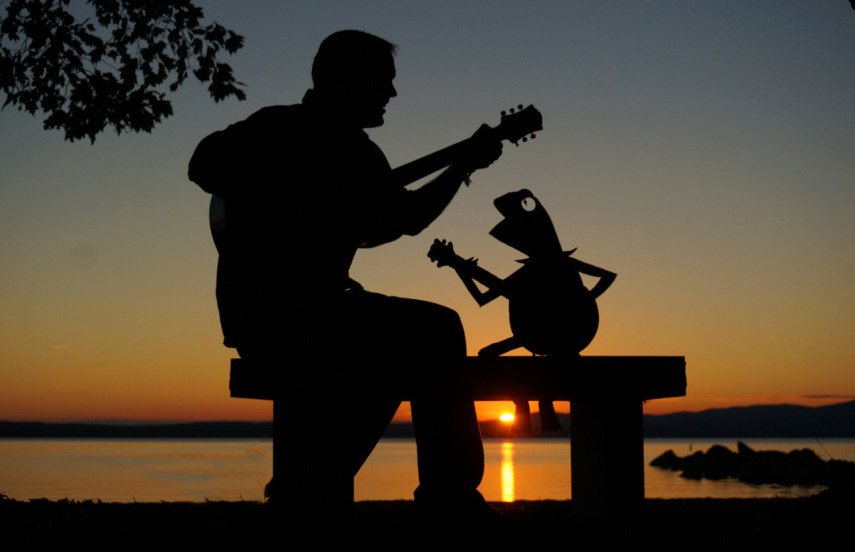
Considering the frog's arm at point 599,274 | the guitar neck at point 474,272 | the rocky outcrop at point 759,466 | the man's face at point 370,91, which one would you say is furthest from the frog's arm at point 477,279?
the rocky outcrop at point 759,466

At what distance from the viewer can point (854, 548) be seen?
4.21 metres

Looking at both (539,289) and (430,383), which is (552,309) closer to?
(539,289)

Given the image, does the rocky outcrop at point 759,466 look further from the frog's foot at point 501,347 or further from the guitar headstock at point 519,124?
the guitar headstock at point 519,124

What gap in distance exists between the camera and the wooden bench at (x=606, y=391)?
458 cm

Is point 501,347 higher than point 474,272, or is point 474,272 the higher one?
point 474,272

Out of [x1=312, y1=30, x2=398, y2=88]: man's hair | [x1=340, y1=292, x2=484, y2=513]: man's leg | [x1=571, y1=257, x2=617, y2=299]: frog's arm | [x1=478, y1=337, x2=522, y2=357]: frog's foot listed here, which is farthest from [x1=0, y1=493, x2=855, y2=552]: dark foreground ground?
[x1=312, y1=30, x2=398, y2=88]: man's hair

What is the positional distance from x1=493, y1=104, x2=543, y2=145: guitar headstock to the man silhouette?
0.37ft

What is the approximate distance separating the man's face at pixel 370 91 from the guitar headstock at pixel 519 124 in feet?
1.93

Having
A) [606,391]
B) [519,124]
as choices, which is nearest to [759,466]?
[606,391]

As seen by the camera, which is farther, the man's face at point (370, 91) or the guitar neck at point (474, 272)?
the guitar neck at point (474, 272)

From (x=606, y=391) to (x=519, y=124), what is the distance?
59.1 inches

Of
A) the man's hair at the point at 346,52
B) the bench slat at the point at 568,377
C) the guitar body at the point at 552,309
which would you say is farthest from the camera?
the guitar body at the point at 552,309

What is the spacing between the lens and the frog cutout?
4.71 m

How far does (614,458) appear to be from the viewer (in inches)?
181
